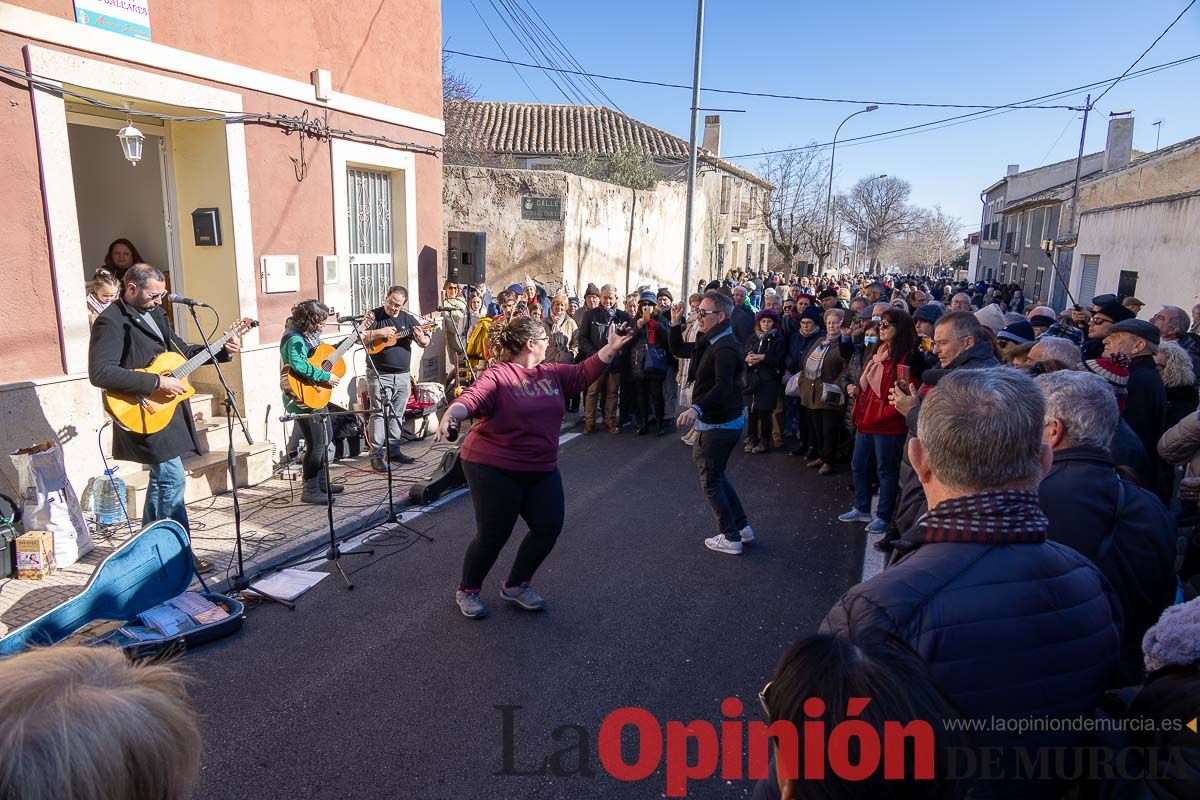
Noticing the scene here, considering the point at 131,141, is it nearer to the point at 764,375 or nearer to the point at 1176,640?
the point at 764,375

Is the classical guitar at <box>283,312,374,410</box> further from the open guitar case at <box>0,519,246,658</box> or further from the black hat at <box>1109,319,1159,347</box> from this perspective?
the black hat at <box>1109,319,1159,347</box>

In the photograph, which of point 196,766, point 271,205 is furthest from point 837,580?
point 271,205

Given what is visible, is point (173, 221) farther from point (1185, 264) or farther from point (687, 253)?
point (1185, 264)

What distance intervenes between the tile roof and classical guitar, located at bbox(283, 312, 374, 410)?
1807cm

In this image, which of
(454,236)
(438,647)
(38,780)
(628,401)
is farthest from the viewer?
(454,236)

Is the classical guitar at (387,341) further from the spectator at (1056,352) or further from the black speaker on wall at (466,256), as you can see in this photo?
the spectator at (1056,352)

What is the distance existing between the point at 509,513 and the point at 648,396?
527 cm

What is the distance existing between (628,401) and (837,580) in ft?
15.8

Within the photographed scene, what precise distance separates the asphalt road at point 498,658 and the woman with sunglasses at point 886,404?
1.49 feet

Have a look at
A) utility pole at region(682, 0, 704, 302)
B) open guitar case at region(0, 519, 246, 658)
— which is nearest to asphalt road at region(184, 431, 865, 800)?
open guitar case at region(0, 519, 246, 658)

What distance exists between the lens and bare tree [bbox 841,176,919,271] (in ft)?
192

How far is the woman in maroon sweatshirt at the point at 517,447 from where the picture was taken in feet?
13.6

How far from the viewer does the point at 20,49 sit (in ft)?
16.8

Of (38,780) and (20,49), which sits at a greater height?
(20,49)
